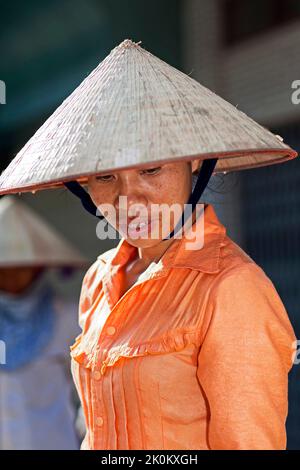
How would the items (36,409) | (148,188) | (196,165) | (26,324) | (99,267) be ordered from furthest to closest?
(26,324) < (36,409) < (99,267) < (196,165) < (148,188)

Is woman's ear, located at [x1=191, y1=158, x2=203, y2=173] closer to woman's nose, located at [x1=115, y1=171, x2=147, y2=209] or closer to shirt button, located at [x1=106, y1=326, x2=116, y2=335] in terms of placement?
woman's nose, located at [x1=115, y1=171, x2=147, y2=209]

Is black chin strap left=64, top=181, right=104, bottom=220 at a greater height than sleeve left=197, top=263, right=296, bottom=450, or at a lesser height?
greater

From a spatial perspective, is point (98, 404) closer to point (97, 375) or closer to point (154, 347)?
point (97, 375)

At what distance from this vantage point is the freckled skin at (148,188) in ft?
6.46

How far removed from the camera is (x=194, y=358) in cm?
192

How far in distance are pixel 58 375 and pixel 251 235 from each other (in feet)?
8.68

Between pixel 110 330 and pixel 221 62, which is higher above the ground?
pixel 221 62

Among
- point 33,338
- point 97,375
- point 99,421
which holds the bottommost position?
point 33,338

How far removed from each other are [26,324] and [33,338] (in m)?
0.11

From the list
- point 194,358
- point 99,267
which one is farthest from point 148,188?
point 99,267

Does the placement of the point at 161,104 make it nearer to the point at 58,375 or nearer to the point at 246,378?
the point at 246,378

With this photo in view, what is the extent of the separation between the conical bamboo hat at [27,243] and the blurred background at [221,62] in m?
1.65

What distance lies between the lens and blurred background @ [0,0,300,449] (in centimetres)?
586

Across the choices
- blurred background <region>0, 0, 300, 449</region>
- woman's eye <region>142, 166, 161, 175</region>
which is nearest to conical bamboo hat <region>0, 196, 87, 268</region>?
blurred background <region>0, 0, 300, 449</region>
